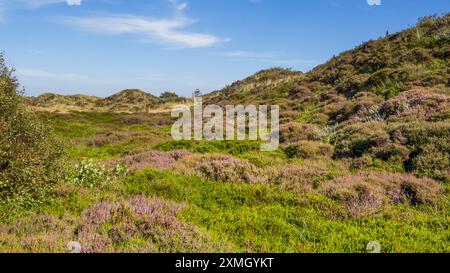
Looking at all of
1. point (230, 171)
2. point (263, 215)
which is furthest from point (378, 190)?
point (230, 171)

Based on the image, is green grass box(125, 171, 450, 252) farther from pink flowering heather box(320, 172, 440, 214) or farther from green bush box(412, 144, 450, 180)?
green bush box(412, 144, 450, 180)

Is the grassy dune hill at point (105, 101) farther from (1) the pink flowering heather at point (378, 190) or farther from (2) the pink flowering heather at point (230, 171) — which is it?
(1) the pink flowering heather at point (378, 190)

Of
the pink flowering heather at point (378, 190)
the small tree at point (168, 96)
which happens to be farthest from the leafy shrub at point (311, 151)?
the small tree at point (168, 96)

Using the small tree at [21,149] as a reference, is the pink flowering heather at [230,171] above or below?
below

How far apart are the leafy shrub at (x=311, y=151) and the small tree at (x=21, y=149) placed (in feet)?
30.2

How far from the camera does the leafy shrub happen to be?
1540 cm

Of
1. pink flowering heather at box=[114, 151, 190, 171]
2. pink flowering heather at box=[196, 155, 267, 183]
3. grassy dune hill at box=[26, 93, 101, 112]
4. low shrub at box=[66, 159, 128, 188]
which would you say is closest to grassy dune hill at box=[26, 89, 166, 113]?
grassy dune hill at box=[26, 93, 101, 112]

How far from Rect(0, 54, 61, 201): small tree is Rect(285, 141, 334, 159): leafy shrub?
9201 millimetres

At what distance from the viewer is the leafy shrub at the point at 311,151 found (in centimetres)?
1540

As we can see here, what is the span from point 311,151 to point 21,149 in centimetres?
1078

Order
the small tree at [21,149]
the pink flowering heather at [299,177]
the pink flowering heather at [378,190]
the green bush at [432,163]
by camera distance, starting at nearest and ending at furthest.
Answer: the small tree at [21,149]
the pink flowering heather at [378,190]
the pink flowering heather at [299,177]
the green bush at [432,163]

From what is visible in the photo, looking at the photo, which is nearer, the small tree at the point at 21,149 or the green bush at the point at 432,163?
the small tree at the point at 21,149
